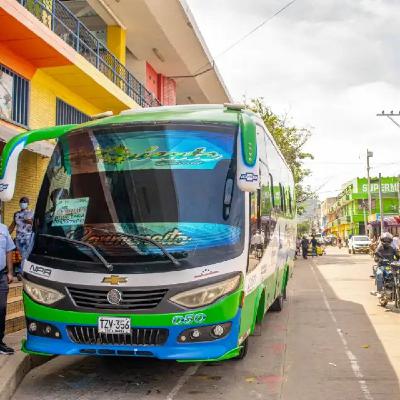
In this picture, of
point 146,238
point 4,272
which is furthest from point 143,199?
point 4,272

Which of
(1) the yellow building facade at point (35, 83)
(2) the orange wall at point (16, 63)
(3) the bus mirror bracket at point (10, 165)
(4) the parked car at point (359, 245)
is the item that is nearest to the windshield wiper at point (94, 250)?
(3) the bus mirror bracket at point (10, 165)

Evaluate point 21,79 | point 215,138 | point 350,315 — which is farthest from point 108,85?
point 215,138

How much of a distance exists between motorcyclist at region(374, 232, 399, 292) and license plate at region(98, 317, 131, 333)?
8.23 m

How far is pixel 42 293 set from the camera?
557cm

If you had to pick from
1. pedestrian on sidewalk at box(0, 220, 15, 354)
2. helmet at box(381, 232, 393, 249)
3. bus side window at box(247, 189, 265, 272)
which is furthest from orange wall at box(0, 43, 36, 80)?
helmet at box(381, 232, 393, 249)

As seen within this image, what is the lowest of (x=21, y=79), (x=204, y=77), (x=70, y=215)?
(x=70, y=215)

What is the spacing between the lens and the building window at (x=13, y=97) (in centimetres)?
1192

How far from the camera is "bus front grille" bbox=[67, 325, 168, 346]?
17.2ft

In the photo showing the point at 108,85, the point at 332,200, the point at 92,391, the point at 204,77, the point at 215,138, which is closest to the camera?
the point at 92,391

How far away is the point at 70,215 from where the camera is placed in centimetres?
588

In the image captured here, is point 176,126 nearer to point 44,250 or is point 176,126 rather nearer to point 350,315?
point 44,250

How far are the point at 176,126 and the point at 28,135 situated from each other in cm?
180

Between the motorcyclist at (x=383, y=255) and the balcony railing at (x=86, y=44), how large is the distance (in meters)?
9.12

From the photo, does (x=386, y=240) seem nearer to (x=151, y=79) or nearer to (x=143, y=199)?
(x=143, y=199)
